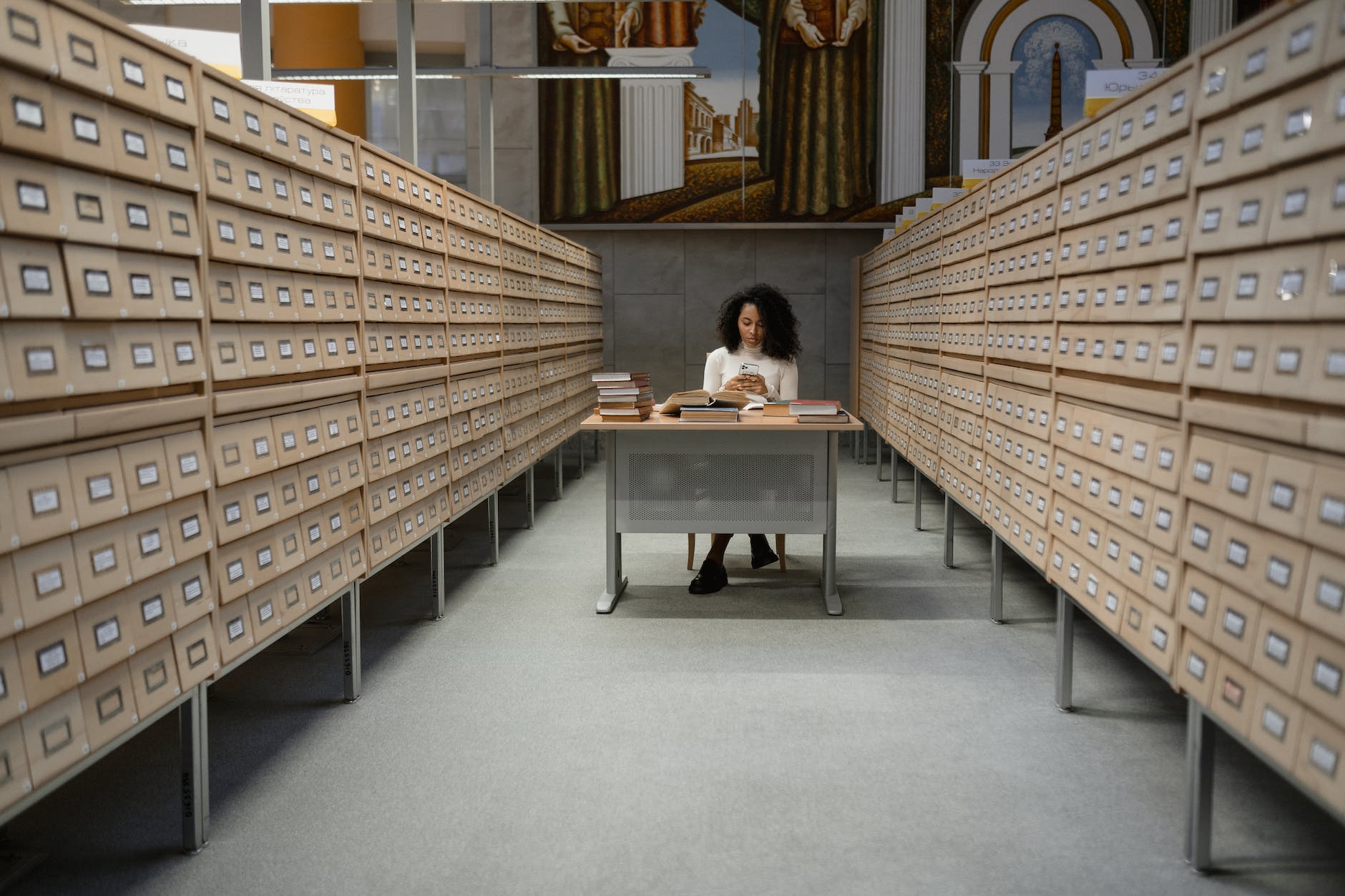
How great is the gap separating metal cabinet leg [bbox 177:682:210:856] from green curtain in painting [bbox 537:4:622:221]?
890 cm

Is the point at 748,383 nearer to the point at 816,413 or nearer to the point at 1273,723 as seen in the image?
the point at 816,413

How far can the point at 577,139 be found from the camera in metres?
10.6

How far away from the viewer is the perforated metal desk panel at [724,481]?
14.9ft

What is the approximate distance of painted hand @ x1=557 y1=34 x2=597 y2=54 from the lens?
10633 millimetres

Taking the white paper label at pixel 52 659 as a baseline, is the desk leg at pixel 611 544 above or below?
below

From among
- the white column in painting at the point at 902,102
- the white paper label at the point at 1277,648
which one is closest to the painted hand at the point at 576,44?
the white column in painting at the point at 902,102

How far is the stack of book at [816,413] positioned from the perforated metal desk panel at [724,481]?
0.20ft

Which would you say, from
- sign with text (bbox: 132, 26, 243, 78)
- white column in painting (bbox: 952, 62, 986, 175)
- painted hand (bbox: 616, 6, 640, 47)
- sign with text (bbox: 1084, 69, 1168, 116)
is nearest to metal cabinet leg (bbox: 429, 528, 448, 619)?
sign with text (bbox: 132, 26, 243, 78)

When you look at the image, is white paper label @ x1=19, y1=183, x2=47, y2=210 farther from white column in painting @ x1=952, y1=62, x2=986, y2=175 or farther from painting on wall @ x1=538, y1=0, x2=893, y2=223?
white column in painting @ x1=952, y1=62, x2=986, y2=175

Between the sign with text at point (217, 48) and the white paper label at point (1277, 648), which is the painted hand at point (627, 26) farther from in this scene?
the white paper label at point (1277, 648)

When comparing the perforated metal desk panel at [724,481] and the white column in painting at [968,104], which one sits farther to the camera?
the white column in painting at [968,104]

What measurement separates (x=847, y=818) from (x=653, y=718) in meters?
0.86

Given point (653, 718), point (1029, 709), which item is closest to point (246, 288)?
point (653, 718)

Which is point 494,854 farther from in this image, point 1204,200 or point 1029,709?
point 1204,200
